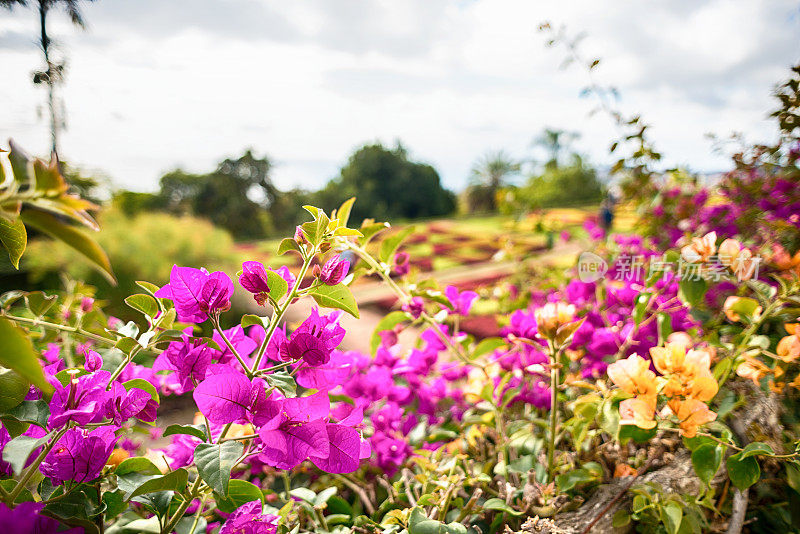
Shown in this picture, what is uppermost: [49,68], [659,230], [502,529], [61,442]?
[49,68]

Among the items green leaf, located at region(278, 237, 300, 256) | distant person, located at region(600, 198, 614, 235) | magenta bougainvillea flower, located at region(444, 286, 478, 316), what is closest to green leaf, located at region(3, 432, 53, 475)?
green leaf, located at region(278, 237, 300, 256)

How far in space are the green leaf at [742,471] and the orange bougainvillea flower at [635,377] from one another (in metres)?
0.07

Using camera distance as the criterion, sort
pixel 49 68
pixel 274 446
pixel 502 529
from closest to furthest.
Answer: pixel 274 446 → pixel 502 529 → pixel 49 68

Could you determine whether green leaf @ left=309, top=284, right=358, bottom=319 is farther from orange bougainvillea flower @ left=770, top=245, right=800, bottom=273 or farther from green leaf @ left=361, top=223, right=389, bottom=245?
orange bougainvillea flower @ left=770, top=245, right=800, bottom=273

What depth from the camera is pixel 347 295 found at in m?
0.23

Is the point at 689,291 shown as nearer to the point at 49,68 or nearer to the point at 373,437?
the point at 373,437

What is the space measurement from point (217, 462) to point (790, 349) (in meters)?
0.42

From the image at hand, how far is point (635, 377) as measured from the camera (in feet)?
1.00

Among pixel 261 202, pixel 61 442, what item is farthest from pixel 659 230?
pixel 261 202

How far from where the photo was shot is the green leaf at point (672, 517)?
0.29 metres

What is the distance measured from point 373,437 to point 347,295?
228 mm

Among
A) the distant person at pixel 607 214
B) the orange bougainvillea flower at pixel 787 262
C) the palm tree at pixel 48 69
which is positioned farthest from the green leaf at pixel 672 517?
the distant person at pixel 607 214

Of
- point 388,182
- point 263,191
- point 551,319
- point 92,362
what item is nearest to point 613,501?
point 551,319

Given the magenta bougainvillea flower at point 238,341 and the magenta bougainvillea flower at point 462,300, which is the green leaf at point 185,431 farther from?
the magenta bougainvillea flower at point 462,300
